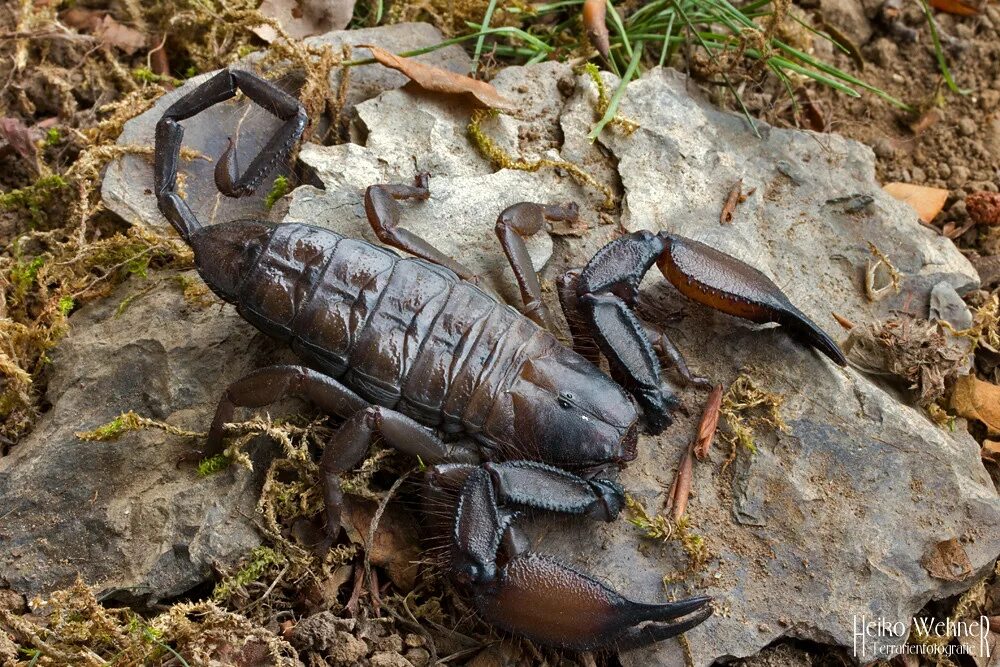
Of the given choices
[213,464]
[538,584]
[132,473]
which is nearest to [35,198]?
[132,473]

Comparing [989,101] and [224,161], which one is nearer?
[224,161]

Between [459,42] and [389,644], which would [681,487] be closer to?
[389,644]

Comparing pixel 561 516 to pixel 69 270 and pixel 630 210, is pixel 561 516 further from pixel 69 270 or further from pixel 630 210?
pixel 69 270

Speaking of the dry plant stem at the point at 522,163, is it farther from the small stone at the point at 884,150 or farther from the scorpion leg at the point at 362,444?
the small stone at the point at 884,150

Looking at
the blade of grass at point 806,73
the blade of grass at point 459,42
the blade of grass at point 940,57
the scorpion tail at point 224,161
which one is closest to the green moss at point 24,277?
the scorpion tail at point 224,161

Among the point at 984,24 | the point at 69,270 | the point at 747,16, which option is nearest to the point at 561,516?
the point at 69,270

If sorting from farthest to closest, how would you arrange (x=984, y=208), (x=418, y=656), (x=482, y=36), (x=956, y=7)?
(x=956, y=7)
(x=482, y=36)
(x=984, y=208)
(x=418, y=656)
